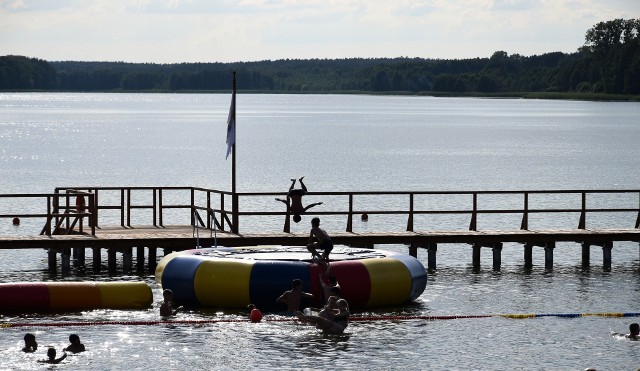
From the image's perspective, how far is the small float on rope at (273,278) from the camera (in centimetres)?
2933

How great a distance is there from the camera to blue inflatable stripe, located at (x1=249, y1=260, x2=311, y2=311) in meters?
29.2

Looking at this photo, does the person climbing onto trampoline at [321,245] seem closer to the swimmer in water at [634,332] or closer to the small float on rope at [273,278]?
the small float on rope at [273,278]

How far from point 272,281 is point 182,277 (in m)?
2.16

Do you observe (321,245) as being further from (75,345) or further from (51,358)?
(51,358)

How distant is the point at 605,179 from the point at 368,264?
71187 mm

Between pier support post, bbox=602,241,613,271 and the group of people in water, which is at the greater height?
pier support post, bbox=602,241,613,271

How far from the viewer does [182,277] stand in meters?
30.0

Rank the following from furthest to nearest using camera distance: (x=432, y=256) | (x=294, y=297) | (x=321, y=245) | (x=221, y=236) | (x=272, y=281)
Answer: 1. (x=432, y=256)
2. (x=221, y=236)
3. (x=321, y=245)
4. (x=272, y=281)
5. (x=294, y=297)

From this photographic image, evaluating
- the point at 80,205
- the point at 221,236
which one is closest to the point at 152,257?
the point at 221,236

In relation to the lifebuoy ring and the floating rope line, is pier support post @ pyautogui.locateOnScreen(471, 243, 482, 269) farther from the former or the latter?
Answer: the lifebuoy ring

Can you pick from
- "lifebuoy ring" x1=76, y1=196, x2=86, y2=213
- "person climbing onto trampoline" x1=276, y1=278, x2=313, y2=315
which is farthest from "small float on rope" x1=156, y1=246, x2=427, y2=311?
"lifebuoy ring" x1=76, y1=196, x2=86, y2=213

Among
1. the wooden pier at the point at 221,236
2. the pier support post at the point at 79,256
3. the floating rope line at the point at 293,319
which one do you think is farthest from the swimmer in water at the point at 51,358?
the pier support post at the point at 79,256

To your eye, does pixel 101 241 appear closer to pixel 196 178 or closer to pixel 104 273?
pixel 104 273

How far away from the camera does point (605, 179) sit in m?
98.4
